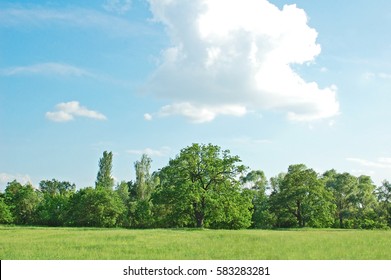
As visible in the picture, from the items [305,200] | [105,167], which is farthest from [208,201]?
[105,167]

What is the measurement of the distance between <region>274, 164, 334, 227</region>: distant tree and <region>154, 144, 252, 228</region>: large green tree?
16808mm

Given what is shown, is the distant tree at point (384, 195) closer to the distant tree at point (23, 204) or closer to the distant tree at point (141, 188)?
the distant tree at point (141, 188)

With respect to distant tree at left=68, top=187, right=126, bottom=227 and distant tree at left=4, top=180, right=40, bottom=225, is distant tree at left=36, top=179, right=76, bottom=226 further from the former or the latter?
distant tree at left=68, top=187, right=126, bottom=227

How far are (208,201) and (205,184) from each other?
456cm

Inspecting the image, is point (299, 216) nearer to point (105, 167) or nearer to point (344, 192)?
point (344, 192)

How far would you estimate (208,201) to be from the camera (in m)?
58.7

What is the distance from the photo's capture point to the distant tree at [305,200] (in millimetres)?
75312

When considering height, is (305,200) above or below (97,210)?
above

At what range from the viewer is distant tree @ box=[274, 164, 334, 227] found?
247 feet

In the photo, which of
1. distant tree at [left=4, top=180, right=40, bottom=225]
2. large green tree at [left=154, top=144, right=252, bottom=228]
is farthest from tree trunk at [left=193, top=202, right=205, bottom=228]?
distant tree at [left=4, top=180, right=40, bottom=225]

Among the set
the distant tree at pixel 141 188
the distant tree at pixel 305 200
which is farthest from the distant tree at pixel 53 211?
the distant tree at pixel 305 200

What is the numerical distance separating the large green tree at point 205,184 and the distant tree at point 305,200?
16808mm

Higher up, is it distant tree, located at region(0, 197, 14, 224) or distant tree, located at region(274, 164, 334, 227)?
distant tree, located at region(274, 164, 334, 227)

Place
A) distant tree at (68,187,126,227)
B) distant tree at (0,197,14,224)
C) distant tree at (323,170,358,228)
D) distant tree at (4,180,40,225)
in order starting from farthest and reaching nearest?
distant tree at (4,180,40,225)
distant tree at (323,170,358,228)
distant tree at (0,197,14,224)
distant tree at (68,187,126,227)
